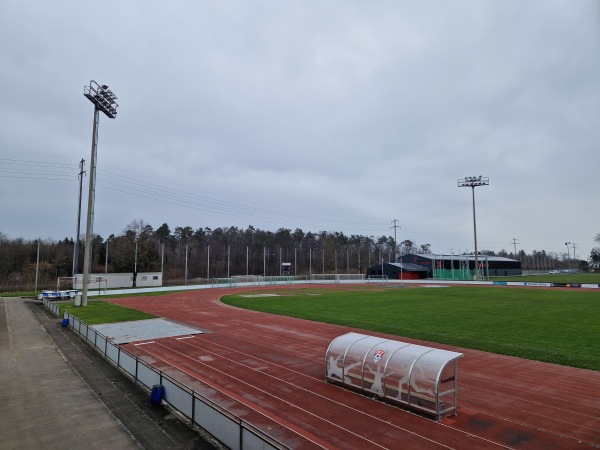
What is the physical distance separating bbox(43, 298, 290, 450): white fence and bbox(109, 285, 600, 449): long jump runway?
4.65ft

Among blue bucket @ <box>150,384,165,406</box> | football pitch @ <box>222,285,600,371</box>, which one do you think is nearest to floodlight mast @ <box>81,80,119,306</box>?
football pitch @ <box>222,285,600,371</box>

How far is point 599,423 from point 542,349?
921 cm

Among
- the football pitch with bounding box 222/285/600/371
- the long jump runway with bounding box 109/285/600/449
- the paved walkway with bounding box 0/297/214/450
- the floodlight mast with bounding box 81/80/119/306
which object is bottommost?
the paved walkway with bounding box 0/297/214/450

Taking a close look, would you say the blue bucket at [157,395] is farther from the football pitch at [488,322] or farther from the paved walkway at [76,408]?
the football pitch at [488,322]

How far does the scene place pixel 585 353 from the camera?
18.4 metres

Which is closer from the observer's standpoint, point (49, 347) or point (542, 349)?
point (542, 349)

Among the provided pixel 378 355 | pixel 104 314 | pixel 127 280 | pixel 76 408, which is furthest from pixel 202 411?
pixel 127 280

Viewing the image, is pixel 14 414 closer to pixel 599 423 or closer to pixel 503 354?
pixel 599 423

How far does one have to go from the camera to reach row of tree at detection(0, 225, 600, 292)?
297 feet

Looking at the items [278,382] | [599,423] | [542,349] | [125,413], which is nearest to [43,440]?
[125,413]

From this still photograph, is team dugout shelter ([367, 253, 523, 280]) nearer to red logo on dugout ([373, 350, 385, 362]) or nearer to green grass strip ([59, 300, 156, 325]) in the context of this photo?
green grass strip ([59, 300, 156, 325])

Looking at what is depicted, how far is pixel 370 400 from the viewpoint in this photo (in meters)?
12.9


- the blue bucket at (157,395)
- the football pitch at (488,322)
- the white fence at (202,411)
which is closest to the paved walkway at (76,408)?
the blue bucket at (157,395)

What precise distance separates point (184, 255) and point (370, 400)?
121324mm
